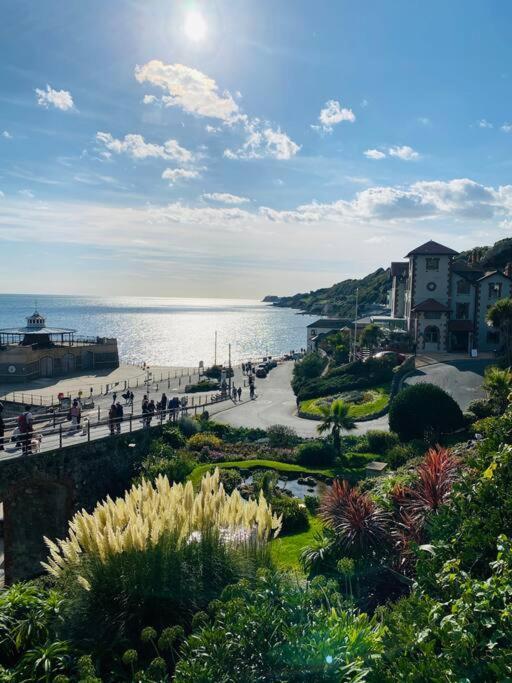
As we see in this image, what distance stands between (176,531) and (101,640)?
1932 mm

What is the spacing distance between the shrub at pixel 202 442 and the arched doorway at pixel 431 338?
25756mm

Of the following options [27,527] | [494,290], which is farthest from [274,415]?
[494,290]

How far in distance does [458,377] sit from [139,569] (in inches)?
1277

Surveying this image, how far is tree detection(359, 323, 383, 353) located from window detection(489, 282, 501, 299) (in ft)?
34.4

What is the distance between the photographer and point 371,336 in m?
47.2

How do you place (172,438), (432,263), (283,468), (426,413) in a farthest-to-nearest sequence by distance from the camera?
(432,263) < (172,438) < (426,413) < (283,468)

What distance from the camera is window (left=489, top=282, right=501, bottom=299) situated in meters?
48.5

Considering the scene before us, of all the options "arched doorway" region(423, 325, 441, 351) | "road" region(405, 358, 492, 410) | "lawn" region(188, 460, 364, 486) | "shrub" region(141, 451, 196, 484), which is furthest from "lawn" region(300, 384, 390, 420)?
"shrub" region(141, 451, 196, 484)

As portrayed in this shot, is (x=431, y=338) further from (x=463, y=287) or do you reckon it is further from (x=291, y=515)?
(x=291, y=515)

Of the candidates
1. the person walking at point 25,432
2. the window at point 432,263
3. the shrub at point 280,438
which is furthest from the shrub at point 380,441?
the window at point 432,263

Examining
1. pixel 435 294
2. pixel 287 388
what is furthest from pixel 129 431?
pixel 435 294

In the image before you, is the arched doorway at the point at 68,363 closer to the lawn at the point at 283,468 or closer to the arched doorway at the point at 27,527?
the lawn at the point at 283,468

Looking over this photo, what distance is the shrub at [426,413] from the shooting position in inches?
990

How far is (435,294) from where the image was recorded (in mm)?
48750
